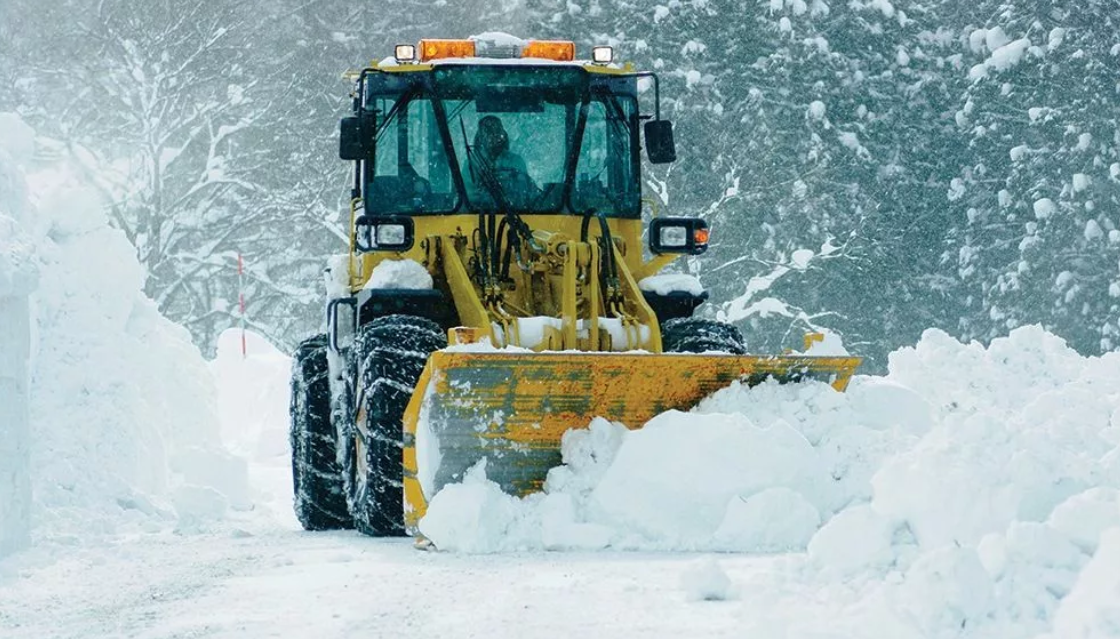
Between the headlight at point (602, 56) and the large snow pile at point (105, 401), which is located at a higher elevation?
the headlight at point (602, 56)

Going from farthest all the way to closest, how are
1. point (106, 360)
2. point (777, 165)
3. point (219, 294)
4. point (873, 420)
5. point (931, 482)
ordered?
point (219, 294)
point (777, 165)
point (106, 360)
point (873, 420)
point (931, 482)

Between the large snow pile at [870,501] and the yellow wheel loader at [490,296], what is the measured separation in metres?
0.19

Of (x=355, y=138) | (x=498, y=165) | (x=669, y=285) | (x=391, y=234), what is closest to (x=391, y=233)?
(x=391, y=234)

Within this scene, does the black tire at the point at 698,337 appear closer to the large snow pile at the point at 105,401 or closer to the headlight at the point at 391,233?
the headlight at the point at 391,233

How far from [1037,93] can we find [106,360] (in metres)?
20.8

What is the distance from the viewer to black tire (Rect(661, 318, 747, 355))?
8.77 meters

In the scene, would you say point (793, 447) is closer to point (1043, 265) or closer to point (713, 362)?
point (713, 362)

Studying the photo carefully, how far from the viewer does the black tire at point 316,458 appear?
9836 mm

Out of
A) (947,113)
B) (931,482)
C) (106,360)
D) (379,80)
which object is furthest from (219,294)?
(931,482)

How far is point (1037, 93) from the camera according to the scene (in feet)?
95.1

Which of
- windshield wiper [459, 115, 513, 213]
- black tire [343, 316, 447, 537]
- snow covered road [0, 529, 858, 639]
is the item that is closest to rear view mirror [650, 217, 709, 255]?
windshield wiper [459, 115, 513, 213]

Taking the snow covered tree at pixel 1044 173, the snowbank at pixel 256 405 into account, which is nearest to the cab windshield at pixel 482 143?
the snowbank at pixel 256 405

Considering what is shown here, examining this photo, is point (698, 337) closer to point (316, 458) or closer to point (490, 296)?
point (490, 296)

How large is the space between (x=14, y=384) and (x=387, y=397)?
1.67 m
